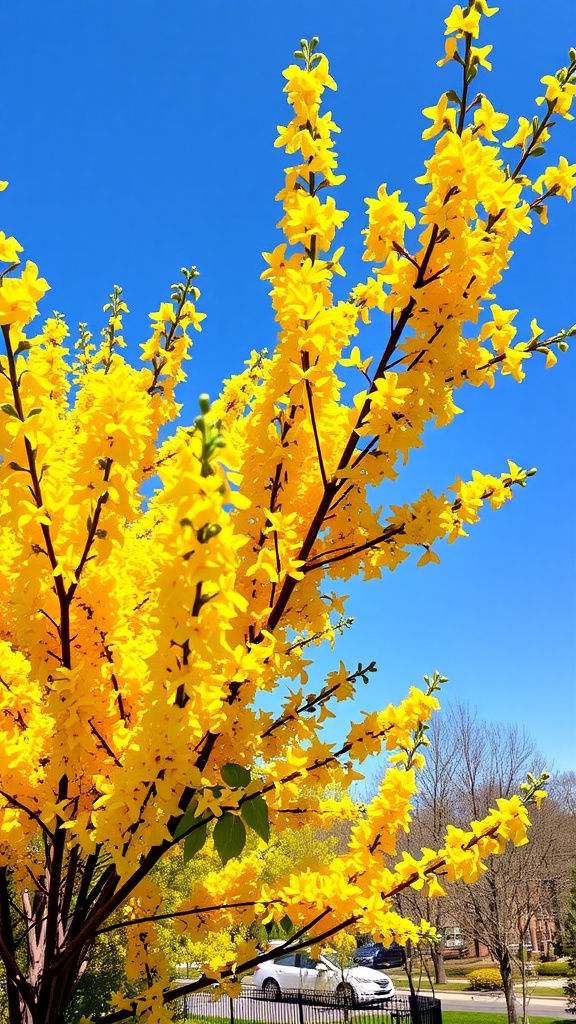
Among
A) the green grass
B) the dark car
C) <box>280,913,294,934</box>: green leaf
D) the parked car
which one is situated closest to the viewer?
<box>280,913,294,934</box>: green leaf

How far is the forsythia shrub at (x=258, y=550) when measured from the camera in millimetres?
1756

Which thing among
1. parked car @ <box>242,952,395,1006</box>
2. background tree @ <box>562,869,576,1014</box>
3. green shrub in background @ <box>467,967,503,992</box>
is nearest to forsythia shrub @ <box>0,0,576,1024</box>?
parked car @ <box>242,952,395,1006</box>

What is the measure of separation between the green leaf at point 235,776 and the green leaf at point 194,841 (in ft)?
0.67

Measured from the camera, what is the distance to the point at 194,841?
204cm

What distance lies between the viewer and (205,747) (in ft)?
6.81

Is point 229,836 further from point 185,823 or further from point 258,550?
point 258,550

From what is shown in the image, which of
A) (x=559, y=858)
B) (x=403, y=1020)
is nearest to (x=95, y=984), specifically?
(x=403, y=1020)

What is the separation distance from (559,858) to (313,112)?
3295 centimetres

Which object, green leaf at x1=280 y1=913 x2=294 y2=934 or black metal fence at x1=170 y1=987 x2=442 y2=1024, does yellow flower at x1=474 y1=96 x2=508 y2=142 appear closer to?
green leaf at x1=280 y1=913 x2=294 y2=934

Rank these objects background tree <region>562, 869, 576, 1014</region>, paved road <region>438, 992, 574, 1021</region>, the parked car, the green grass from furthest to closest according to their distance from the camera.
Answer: paved road <region>438, 992, 574, 1021</region>, background tree <region>562, 869, 576, 1014</region>, the parked car, the green grass

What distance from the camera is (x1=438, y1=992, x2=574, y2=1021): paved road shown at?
71.4ft

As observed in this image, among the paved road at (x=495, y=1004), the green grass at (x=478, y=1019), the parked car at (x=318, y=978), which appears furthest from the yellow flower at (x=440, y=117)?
the paved road at (x=495, y=1004)

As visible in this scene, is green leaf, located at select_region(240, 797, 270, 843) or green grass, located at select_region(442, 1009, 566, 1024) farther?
green grass, located at select_region(442, 1009, 566, 1024)

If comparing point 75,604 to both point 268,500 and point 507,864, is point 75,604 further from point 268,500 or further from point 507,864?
point 507,864
